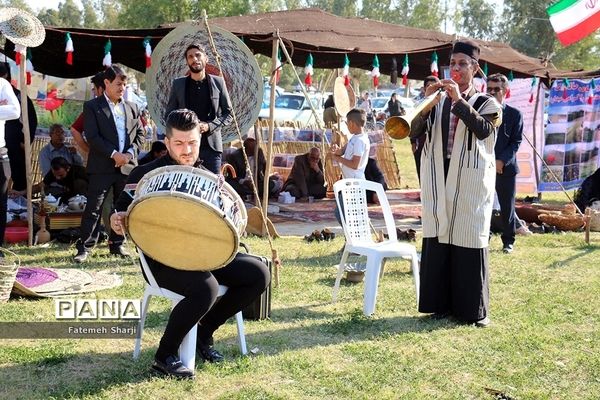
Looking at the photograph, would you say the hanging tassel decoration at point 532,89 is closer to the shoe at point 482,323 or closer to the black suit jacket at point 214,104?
the black suit jacket at point 214,104

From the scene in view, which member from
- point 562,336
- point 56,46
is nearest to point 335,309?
point 562,336

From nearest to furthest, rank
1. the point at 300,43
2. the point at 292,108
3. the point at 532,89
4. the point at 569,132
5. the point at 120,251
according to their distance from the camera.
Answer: the point at 120,251, the point at 300,43, the point at 532,89, the point at 569,132, the point at 292,108

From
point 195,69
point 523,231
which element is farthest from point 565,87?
point 195,69

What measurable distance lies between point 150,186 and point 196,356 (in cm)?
113

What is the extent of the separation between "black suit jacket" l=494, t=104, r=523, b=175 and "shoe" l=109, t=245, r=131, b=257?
3995 mm

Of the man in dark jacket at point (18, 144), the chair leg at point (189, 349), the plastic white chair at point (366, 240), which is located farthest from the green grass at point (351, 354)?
the man in dark jacket at point (18, 144)

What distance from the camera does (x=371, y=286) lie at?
5.19 metres

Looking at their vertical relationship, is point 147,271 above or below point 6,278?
above

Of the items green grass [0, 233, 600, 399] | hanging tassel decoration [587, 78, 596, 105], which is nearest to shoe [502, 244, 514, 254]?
green grass [0, 233, 600, 399]

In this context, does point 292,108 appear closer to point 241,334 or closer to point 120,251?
point 120,251

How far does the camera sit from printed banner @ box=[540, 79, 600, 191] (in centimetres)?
1245

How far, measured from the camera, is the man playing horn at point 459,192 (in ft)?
15.8

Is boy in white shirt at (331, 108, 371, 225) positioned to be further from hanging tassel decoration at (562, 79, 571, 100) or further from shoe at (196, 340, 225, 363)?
hanging tassel decoration at (562, 79, 571, 100)

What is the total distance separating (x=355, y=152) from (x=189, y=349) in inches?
141
